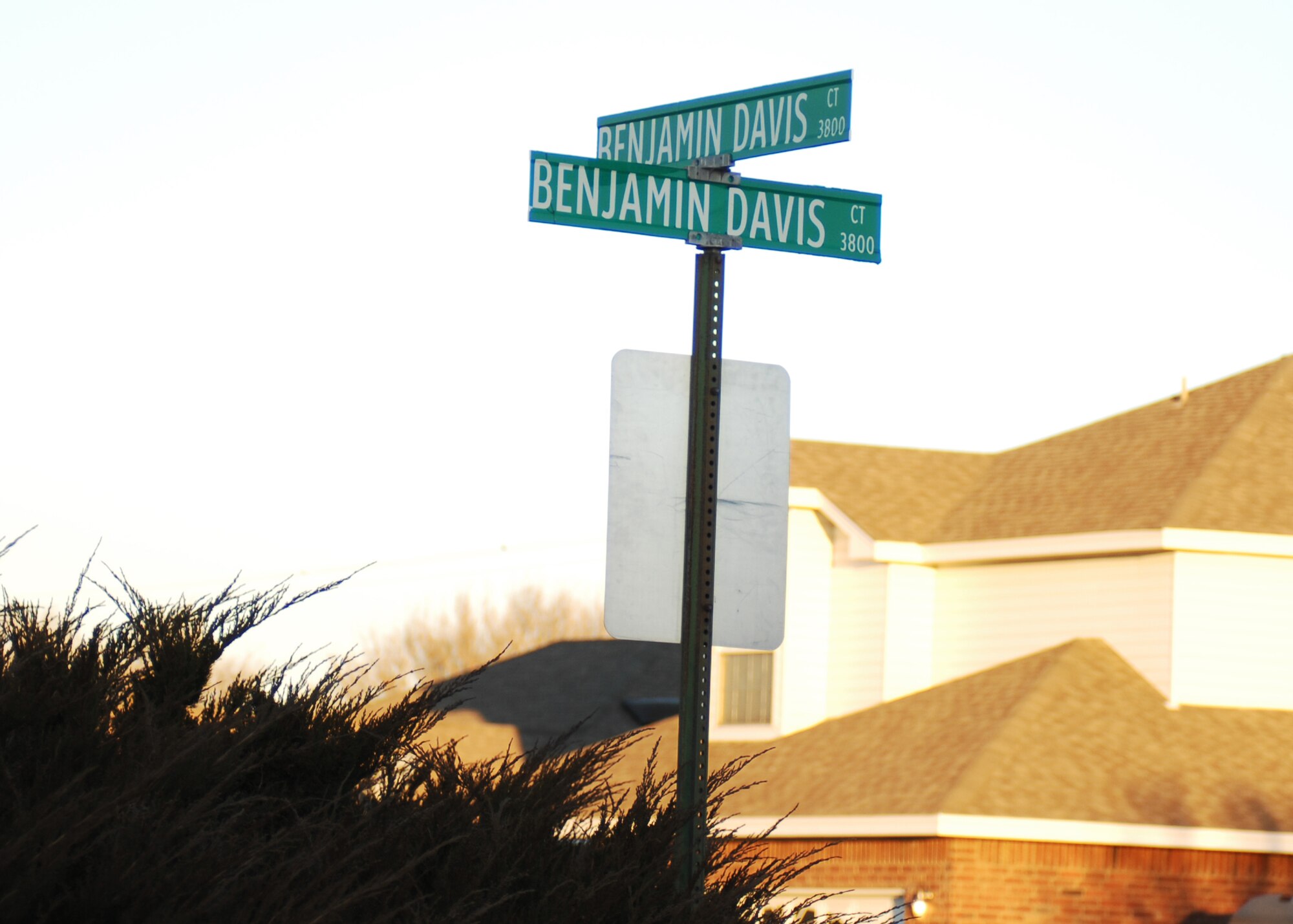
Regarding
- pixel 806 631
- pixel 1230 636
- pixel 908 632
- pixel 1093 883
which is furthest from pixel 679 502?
pixel 806 631

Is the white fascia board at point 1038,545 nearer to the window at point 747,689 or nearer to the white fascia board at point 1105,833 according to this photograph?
the window at point 747,689

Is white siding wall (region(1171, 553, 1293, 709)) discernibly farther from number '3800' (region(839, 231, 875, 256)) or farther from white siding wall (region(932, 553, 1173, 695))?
number '3800' (region(839, 231, 875, 256))

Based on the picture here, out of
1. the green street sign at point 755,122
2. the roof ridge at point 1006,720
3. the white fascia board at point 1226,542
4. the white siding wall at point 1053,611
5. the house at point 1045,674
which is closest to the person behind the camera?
the green street sign at point 755,122

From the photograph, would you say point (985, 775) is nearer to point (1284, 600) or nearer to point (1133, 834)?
point (1133, 834)

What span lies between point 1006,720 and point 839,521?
4.19 metres

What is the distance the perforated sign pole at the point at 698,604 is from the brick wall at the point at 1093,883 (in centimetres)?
1228

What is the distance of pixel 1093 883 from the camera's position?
16.3m

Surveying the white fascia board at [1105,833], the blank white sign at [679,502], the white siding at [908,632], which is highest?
the blank white sign at [679,502]

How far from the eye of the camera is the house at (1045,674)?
53.6 ft

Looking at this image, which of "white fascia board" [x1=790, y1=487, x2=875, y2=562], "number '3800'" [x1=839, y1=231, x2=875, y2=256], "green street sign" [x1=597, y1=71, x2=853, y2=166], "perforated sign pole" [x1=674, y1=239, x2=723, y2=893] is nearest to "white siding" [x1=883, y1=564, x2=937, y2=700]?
"white fascia board" [x1=790, y1=487, x2=875, y2=562]

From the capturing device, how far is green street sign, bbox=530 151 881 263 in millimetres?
5348

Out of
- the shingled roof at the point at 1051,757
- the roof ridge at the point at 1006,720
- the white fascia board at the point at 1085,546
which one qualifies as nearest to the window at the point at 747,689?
the shingled roof at the point at 1051,757

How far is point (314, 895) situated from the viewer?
3863 mm

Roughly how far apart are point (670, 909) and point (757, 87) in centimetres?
292
